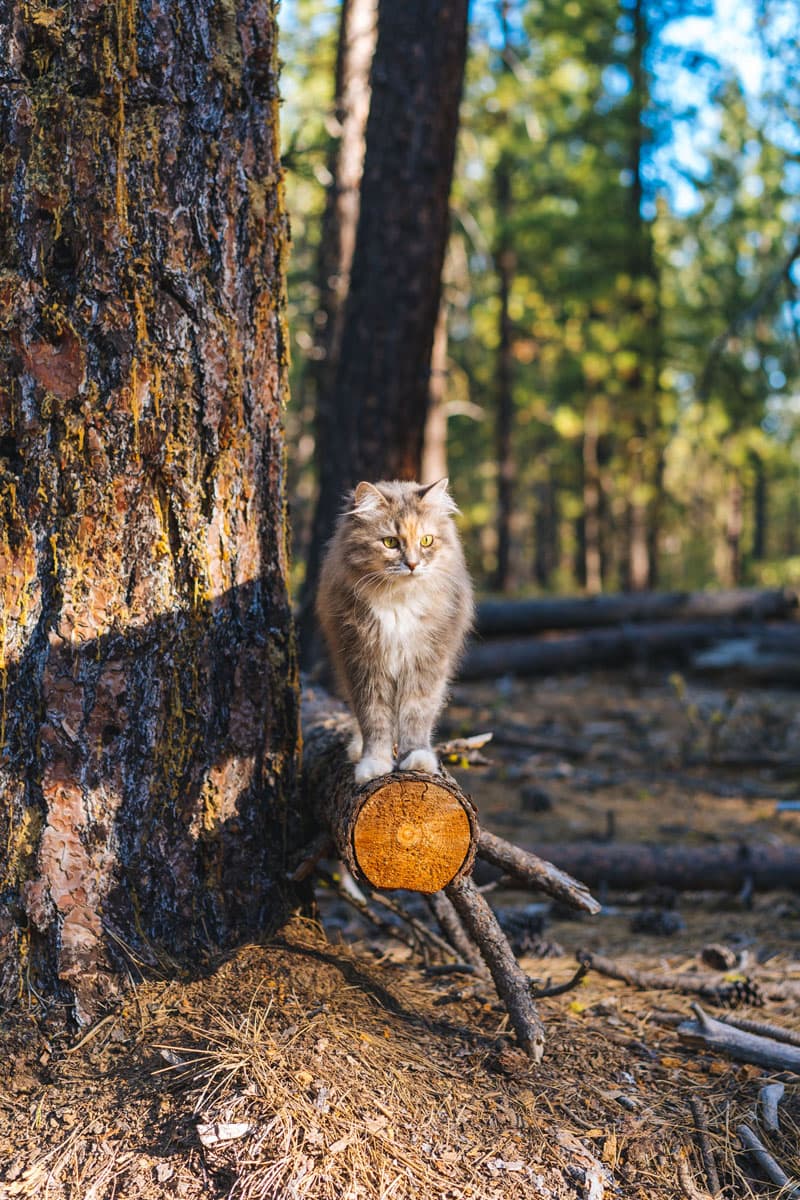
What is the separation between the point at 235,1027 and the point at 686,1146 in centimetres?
156

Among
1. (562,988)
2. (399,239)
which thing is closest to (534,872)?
(562,988)

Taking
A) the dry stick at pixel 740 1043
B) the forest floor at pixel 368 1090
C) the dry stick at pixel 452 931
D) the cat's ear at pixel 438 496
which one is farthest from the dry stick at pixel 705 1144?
the cat's ear at pixel 438 496

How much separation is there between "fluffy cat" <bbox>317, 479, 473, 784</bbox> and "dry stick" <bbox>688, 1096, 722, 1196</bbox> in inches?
63.9

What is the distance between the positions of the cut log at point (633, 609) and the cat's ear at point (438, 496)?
320 inches

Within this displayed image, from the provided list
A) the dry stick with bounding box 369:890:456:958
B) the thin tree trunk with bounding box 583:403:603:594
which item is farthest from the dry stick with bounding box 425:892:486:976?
the thin tree trunk with bounding box 583:403:603:594

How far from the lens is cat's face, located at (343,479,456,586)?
399cm

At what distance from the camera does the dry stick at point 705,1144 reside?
2.94 metres

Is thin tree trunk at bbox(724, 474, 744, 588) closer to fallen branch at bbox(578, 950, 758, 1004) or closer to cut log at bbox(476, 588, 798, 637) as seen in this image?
cut log at bbox(476, 588, 798, 637)

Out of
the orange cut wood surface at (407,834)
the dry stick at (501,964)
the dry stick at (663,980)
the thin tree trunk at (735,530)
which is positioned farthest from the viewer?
the thin tree trunk at (735,530)

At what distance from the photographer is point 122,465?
3.24m

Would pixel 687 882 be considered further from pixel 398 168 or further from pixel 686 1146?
pixel 398 168

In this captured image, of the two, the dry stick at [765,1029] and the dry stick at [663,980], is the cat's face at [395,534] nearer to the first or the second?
the dry stick at [663,980]

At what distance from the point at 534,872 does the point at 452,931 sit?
761mm

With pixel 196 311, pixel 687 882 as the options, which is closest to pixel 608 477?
pixel 687 882
